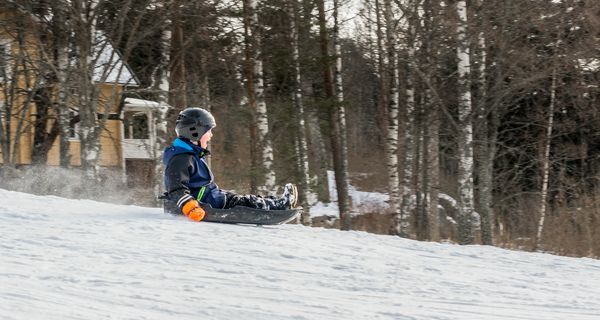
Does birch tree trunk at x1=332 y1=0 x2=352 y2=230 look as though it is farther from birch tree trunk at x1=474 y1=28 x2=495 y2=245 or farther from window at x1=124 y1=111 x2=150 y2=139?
window at x1=124 y1=111 x2=150 y2=139

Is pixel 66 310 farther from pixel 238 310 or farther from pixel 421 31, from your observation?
pixel 421 31

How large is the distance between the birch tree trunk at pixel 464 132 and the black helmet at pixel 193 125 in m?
6.62

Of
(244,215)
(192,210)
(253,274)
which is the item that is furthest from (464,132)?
(253,274)

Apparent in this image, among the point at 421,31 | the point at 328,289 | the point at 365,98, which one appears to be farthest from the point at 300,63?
the point at 365,98

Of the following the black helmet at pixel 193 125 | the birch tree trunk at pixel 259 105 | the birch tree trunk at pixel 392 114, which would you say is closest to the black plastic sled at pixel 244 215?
the black helmet at pixel 193 125

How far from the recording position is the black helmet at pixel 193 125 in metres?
8.75

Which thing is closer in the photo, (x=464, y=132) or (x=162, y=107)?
(x=464, y=132)

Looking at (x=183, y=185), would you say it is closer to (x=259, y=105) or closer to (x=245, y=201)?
(x=245, y=201)

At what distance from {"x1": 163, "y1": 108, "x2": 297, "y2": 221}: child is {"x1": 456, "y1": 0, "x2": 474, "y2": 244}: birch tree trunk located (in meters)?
6.21

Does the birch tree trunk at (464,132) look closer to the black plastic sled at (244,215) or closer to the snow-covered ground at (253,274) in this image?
the snow-covered ground at (253,274)

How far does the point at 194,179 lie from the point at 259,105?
10.1 m

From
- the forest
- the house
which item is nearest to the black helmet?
the forest

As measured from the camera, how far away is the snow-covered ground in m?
5.11

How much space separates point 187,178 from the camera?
848 centimetres
